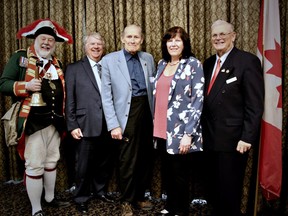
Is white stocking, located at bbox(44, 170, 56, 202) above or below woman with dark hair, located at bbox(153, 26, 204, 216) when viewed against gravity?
below

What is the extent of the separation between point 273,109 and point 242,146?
42cm

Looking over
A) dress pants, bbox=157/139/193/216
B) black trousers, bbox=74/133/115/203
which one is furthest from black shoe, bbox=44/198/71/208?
dress pants, bbox=157/139/193/216

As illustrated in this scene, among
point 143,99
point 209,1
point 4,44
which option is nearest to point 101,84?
point 143,99

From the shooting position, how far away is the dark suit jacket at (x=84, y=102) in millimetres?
2539

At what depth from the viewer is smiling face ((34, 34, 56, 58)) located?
2.43 metres

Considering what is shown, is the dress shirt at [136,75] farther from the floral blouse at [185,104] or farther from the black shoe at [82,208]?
the black shoe at [82,208]

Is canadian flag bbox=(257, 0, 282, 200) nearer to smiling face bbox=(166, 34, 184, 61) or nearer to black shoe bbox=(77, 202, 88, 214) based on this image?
smiling face bbox=(166, 34, 184, 61)

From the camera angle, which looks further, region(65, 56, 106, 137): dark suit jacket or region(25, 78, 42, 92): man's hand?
region(65, 56, 106, 137): dark suit jacket

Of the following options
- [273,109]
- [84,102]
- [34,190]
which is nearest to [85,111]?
[84,102]

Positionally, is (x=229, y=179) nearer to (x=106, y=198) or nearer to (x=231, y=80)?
(x=231, y=80)

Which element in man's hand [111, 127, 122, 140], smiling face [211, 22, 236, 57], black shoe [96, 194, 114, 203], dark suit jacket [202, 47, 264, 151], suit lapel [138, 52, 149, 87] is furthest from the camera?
black shoe [96, 194, 114, 203]

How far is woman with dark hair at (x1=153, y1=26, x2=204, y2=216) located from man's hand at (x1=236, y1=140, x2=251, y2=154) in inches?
11.9

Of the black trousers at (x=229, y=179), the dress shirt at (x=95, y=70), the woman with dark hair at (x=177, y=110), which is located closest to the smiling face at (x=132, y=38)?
the woman with dark hair at (x=177, y=110)

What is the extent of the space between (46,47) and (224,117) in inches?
63.3
